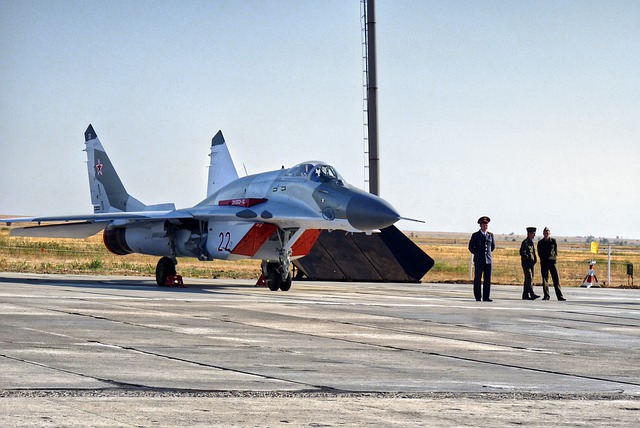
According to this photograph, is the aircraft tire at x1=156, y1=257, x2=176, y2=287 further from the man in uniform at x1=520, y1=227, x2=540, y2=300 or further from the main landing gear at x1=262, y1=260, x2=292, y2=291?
the man in uniform at x1=520, y1=227, x2=540, y2=300

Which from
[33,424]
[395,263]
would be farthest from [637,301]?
[33,424]

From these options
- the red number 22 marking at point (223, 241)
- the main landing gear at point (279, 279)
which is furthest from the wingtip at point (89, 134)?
the main landing gear at point (279, 279)

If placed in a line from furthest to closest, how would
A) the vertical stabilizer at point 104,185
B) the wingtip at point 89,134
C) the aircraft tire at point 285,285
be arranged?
the wingtip at point 89,134 < the vertical stabilizer at point 104,185 < the aircraft tire at point 285,285

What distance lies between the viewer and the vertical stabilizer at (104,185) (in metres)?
31.6

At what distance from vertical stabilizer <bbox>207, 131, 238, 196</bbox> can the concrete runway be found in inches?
420

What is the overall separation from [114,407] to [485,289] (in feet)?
51.3

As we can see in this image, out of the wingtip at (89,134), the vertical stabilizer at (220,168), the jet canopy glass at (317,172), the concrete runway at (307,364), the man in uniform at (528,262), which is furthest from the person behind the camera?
the wingtip at (89,134)

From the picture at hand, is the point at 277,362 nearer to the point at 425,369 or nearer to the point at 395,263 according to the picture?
the point at 425,369

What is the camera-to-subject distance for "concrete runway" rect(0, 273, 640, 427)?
732cm

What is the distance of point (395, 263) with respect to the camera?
33.7 m

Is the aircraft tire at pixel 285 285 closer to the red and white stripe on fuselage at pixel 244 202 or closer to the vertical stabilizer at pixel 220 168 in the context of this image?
the red and white stripe on fuselage at pixel 244 202

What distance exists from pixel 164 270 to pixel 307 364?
1692cm

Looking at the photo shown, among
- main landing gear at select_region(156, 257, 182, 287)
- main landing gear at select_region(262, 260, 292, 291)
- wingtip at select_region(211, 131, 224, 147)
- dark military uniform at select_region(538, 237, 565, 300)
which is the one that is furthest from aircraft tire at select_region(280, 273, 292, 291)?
wingtip at select_region(211, 131, 224, 147)

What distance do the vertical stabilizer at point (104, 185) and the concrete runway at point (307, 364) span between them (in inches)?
502
